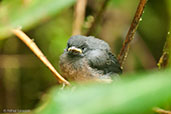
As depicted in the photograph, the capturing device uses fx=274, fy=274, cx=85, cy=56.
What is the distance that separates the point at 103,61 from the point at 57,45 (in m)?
0.91

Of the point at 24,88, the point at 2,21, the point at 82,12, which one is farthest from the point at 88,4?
the point at 2,21

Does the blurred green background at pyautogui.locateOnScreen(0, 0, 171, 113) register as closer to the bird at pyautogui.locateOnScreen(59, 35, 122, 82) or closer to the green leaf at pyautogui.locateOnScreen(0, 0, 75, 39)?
the bird at pyautogui.locateOnScreen(59, 35, 122, 82)

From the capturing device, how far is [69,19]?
13.0 feet

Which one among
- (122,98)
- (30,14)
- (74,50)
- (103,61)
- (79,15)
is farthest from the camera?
(79,15)

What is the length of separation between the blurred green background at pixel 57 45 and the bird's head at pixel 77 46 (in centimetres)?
68

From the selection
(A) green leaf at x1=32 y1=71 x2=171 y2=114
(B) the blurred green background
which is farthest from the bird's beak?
(A) green leaf at x1=32 y1=71 x2=171 y2=114

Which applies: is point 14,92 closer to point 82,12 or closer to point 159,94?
point 82,12

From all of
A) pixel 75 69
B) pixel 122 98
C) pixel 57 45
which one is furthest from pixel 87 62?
pixel 122 98

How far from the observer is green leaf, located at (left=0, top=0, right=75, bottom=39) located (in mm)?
898

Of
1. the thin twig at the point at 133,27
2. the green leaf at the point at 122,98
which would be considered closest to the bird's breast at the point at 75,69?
the thin twig at the point at 133,27

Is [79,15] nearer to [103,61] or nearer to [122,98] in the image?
[103,61]

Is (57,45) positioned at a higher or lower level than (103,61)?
higher

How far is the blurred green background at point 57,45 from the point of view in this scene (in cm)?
371

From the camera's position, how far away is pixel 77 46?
269 centimetres
